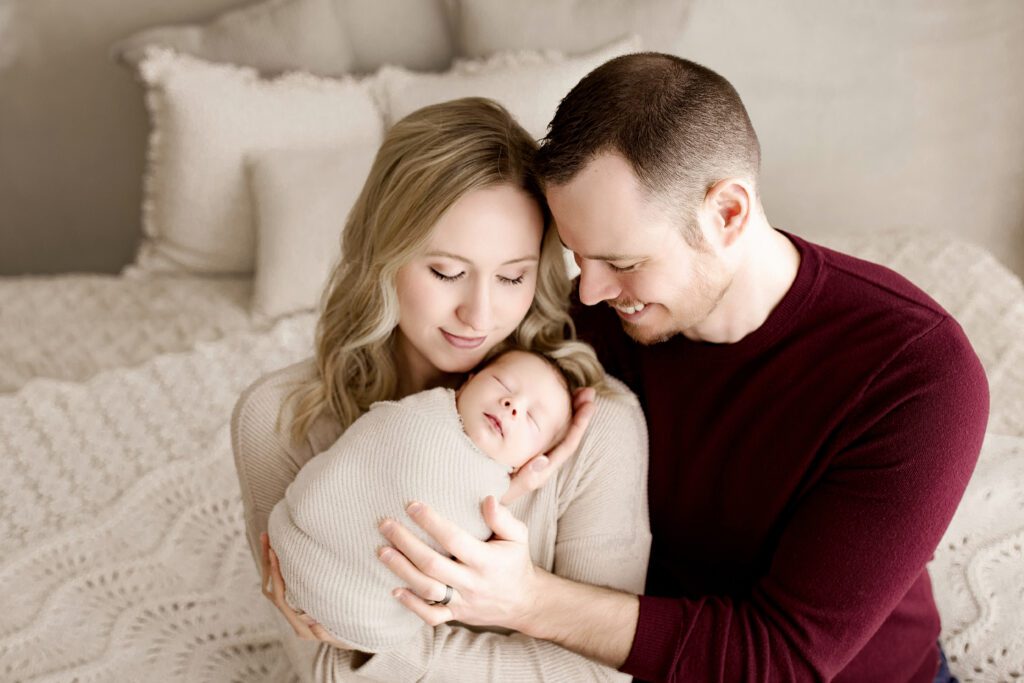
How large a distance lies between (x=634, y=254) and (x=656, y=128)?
18 centimetres

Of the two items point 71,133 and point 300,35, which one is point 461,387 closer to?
point 300,35

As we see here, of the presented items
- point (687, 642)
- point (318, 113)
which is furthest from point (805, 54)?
point (687, 642)

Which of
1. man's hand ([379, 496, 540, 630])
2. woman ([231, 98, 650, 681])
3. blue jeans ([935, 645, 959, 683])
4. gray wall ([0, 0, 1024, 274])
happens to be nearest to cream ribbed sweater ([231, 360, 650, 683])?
woman ([231, 98, 650, 681])

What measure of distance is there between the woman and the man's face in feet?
0.30

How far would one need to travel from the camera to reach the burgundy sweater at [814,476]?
4.06ft

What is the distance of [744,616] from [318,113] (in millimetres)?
1721

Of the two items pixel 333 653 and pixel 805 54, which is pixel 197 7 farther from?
pixel 333 653

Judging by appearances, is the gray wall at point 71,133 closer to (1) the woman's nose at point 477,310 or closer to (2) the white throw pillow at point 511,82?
(2) the white throw pillow at point 511,82

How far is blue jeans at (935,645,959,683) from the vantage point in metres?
1.52

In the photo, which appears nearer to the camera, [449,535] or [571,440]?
[449,535]

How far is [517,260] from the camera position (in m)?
1.34

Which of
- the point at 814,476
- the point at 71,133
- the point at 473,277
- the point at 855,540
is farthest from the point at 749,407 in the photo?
the point at 71,133

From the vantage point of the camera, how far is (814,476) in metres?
1.34

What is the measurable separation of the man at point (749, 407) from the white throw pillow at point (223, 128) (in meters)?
1.24
